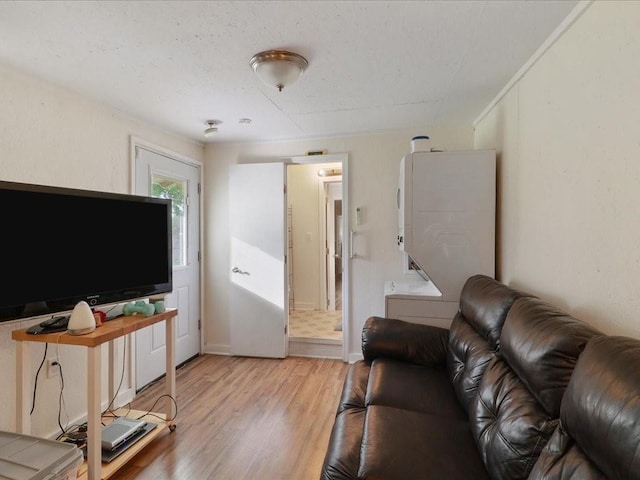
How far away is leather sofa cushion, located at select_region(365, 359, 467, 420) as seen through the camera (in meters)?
1.64

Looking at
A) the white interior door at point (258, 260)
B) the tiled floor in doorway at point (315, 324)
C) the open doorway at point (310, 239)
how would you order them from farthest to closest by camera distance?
the open doorway at point (310, 239), the tiled floor in doorway at point (315, 324), the white interior door at point (258, 260)

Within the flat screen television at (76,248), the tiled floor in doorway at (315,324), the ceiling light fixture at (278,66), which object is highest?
the ceiling light fixture at (278,66)

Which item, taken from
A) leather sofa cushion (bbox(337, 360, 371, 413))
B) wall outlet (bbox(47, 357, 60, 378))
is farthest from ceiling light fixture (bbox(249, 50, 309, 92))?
wall outlet (bbox(47, 357, 60, 378))

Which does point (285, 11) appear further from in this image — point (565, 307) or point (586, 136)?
point (565, 307)

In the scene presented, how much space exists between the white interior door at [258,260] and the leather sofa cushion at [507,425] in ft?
7.82

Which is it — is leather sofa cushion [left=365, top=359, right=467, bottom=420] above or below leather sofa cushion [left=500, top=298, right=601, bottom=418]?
below

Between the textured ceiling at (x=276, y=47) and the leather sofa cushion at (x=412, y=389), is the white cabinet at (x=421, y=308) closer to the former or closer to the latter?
the leather sofa cushion at (x=412, y=389)

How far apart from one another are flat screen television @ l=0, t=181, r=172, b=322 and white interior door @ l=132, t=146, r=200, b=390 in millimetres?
718

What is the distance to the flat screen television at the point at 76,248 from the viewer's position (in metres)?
1.60

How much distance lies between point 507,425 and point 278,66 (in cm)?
196

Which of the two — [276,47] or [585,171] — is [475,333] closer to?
[585,171]

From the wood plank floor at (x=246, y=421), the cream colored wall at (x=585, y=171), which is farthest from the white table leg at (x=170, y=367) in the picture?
the cream colored wall at (x=585, y=171)

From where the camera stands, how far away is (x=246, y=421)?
236 cm

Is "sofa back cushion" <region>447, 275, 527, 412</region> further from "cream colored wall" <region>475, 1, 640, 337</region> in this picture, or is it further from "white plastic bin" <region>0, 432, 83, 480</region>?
"white plastic bin" <region>0, 432, 83, 480</region>
